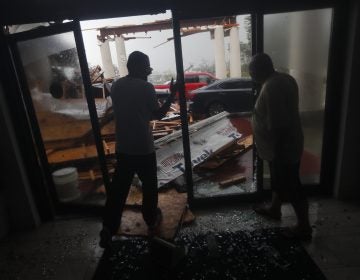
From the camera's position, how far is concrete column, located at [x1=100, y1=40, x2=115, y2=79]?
11.6 m

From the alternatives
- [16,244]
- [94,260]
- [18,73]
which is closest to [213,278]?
[94,260]

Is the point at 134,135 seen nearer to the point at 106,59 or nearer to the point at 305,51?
the point at 305,51

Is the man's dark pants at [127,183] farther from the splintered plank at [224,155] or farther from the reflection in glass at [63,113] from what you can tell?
the splintered plank at [224,155]

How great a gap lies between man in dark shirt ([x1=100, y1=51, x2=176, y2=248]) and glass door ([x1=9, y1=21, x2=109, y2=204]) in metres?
0.61

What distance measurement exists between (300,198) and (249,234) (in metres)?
0.70

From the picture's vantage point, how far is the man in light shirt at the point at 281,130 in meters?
2.67

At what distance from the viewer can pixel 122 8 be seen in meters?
2.96

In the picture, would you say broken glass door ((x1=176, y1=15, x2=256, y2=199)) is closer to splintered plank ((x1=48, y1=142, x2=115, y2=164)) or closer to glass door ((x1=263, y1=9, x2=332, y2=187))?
glass door ((x1=263, y1=9, x2=332, y2=187))

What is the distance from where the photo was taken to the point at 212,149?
4.98 metres

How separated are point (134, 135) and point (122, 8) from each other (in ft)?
4.55

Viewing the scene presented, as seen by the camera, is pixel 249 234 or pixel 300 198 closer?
pixel 300 198

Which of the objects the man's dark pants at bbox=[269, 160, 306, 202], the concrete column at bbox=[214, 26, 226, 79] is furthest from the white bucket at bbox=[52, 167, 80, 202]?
the concrete column at bbox=[214, 26, 226, 79]

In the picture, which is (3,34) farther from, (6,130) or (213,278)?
(213,278)

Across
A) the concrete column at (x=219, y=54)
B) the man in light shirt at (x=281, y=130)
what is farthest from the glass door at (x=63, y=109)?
the concrete column at (x=219, y=54)
